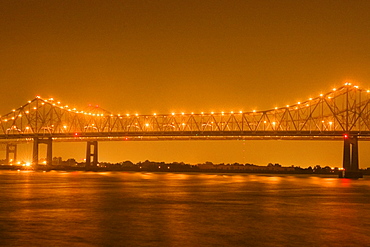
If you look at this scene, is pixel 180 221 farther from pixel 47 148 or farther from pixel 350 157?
pixel 47 148

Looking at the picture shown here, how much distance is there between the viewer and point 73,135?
99062 millimetres

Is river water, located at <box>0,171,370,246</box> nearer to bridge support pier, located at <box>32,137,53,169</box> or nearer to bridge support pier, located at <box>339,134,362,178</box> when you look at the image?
bridge support pier, located at <box>339,134,362,178</box>

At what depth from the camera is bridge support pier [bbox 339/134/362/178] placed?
7244 centimetres

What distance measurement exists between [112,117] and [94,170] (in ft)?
34.3

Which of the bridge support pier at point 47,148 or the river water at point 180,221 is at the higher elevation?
the bridge support pier at point 47,148

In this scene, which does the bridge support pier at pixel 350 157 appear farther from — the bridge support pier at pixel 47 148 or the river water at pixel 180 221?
the bridge support pier at pixel 47 148

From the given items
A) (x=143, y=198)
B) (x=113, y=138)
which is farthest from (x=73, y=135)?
(x=143, y=198)

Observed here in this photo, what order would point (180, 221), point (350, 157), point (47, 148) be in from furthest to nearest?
1. point (47, 148)
2. point (350, 157)
3. point (180, 221)

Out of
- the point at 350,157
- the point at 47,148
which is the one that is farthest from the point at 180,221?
the point at 47,148

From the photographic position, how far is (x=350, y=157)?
73062mm

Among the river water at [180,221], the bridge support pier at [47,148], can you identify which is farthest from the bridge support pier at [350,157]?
the bridge support pier at [47,148]

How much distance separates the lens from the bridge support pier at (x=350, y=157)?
72.4m

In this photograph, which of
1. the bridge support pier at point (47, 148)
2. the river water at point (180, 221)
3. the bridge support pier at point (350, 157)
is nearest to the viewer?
the river water at point (180, 221)

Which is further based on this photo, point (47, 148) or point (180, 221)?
point (47, 148)
